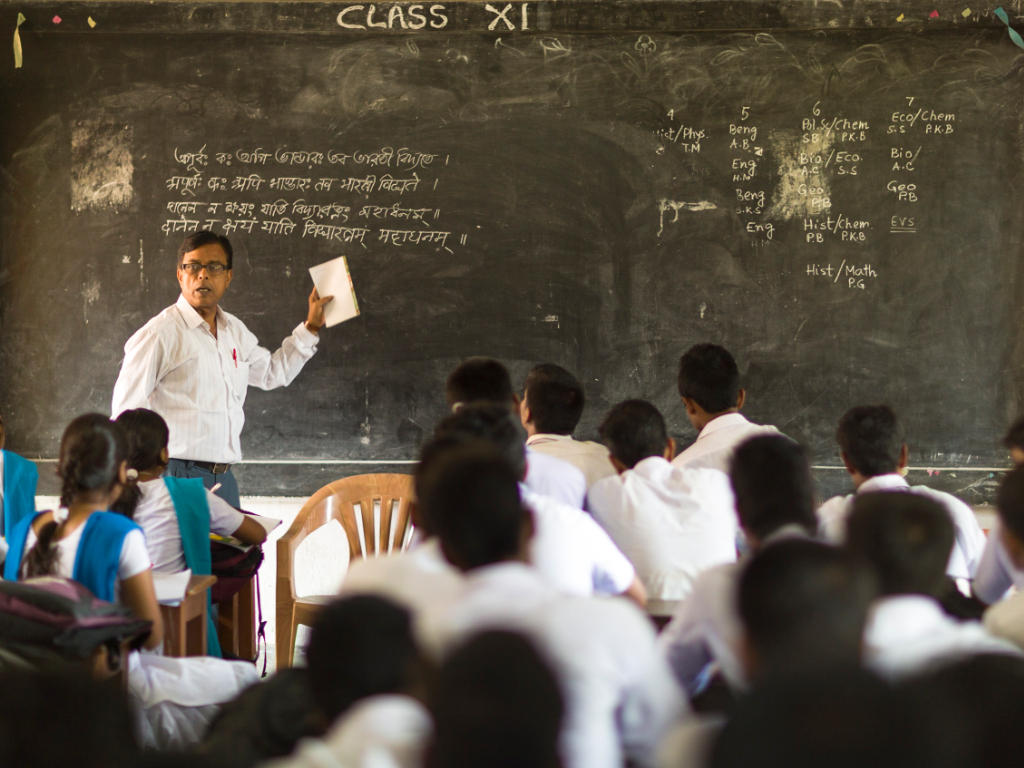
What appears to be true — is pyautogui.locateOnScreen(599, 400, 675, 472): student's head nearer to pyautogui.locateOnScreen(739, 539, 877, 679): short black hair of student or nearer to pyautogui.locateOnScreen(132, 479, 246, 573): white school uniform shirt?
pyautogui.locateOnScreen(132, 479, 246, 573): white school uniform shirt

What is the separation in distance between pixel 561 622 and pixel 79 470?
4.31ft

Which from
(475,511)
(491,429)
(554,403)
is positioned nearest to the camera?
(475,511)

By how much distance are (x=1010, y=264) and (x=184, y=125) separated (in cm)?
351

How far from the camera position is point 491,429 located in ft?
6.63

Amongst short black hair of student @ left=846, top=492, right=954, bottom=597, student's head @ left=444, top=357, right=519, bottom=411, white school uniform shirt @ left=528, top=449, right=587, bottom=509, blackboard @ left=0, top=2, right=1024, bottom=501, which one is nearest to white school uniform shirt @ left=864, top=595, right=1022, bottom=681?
short black hair of student @ left=846, top=492, right=954, bottom=597

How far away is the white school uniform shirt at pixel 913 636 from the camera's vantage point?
1161 millimetres

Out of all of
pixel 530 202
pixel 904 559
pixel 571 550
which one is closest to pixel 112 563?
pixel 571 550

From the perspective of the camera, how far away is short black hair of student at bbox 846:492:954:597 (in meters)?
1.42

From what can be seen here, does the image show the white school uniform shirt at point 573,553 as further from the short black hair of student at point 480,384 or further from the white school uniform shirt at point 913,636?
the short black hair of student at point 480,384

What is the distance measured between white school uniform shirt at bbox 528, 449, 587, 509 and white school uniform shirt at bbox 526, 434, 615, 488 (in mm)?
264

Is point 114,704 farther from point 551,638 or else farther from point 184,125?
point 184,125

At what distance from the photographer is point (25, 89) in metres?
3.84

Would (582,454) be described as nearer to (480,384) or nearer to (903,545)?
(480,384)

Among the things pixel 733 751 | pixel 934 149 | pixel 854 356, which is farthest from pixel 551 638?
pixel 934 149
